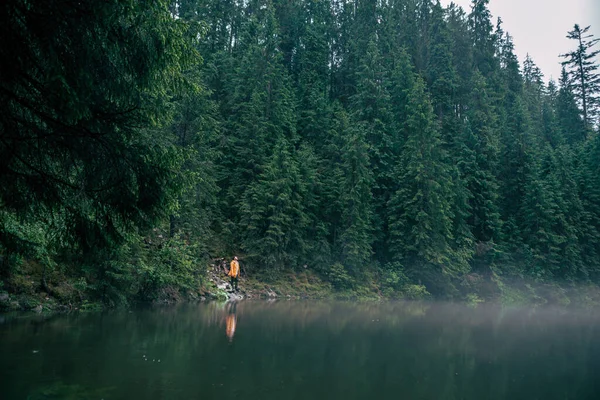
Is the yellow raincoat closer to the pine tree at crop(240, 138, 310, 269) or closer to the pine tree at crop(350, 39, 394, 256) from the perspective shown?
the pine tree at crop(240, 138, 310, 269)

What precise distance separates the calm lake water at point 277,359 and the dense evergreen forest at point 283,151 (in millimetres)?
1814

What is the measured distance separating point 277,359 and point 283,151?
18.0 metres

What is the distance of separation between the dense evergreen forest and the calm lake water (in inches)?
71.4

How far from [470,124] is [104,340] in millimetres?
32207

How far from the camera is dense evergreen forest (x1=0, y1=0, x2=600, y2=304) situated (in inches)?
201

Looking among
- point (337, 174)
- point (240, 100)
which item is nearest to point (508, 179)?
point (337, 174)

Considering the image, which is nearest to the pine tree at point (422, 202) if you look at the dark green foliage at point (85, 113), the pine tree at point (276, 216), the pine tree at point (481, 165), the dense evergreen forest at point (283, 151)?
the dense evergreen forest at point (283, 151)

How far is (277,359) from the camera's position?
7898mm

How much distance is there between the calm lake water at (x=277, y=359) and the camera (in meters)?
5.93

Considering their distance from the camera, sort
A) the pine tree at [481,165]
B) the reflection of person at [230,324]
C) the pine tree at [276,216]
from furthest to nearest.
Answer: the pine tree at [481,165] < the pine tree at [276,216] < the reflection of person at [230,324]

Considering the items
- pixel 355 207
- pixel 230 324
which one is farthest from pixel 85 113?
pixel 355 207

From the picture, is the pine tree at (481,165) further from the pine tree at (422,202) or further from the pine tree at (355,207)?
the pine tree at (355,207)

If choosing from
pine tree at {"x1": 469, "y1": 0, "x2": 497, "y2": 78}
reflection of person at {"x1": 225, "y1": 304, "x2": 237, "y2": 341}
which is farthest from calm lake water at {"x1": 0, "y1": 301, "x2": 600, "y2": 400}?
pine tree at {"x1": 469, "y1": 0, "x2": 497, "y2": 78}

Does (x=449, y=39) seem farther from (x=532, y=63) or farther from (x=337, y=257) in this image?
(x=532, y=63)
